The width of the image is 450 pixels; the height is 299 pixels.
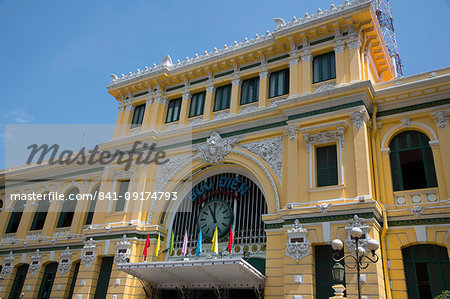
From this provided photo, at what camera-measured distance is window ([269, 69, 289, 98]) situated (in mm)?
22750

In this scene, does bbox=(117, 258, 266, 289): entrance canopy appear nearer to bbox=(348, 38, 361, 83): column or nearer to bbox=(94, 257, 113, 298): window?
bbox=(94, 257, 113, 298): window

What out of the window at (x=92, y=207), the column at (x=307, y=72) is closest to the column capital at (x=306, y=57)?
the column at (x=307, y=72)

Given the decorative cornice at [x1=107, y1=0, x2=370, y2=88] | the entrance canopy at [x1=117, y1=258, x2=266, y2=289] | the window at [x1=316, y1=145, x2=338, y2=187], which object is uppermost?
the decorative cornice at [x1=107, y1=0, x2=370, y2=88]

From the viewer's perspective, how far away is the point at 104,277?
23.1 m

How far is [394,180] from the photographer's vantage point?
1825 cm

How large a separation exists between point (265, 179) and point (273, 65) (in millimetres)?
7252

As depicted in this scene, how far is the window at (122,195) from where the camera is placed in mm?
24741

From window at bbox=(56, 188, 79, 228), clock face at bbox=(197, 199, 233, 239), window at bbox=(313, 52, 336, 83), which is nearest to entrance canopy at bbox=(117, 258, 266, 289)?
clock face at bbox=(197, 199, 233, 239)

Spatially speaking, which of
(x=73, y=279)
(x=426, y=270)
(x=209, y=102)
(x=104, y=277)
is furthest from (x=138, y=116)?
(x=426, y=270)

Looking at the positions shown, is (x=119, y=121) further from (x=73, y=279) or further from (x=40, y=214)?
(x=73, y=279)

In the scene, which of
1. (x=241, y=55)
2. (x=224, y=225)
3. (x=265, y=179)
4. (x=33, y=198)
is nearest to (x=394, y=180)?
(x=265, y=179)

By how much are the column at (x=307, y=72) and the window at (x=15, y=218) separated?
25013mm

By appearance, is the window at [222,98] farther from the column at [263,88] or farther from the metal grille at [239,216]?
the metal grille at [239,216]

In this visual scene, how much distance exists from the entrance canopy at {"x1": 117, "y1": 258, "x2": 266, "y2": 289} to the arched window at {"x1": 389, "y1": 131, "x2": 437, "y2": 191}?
25.9 feet
